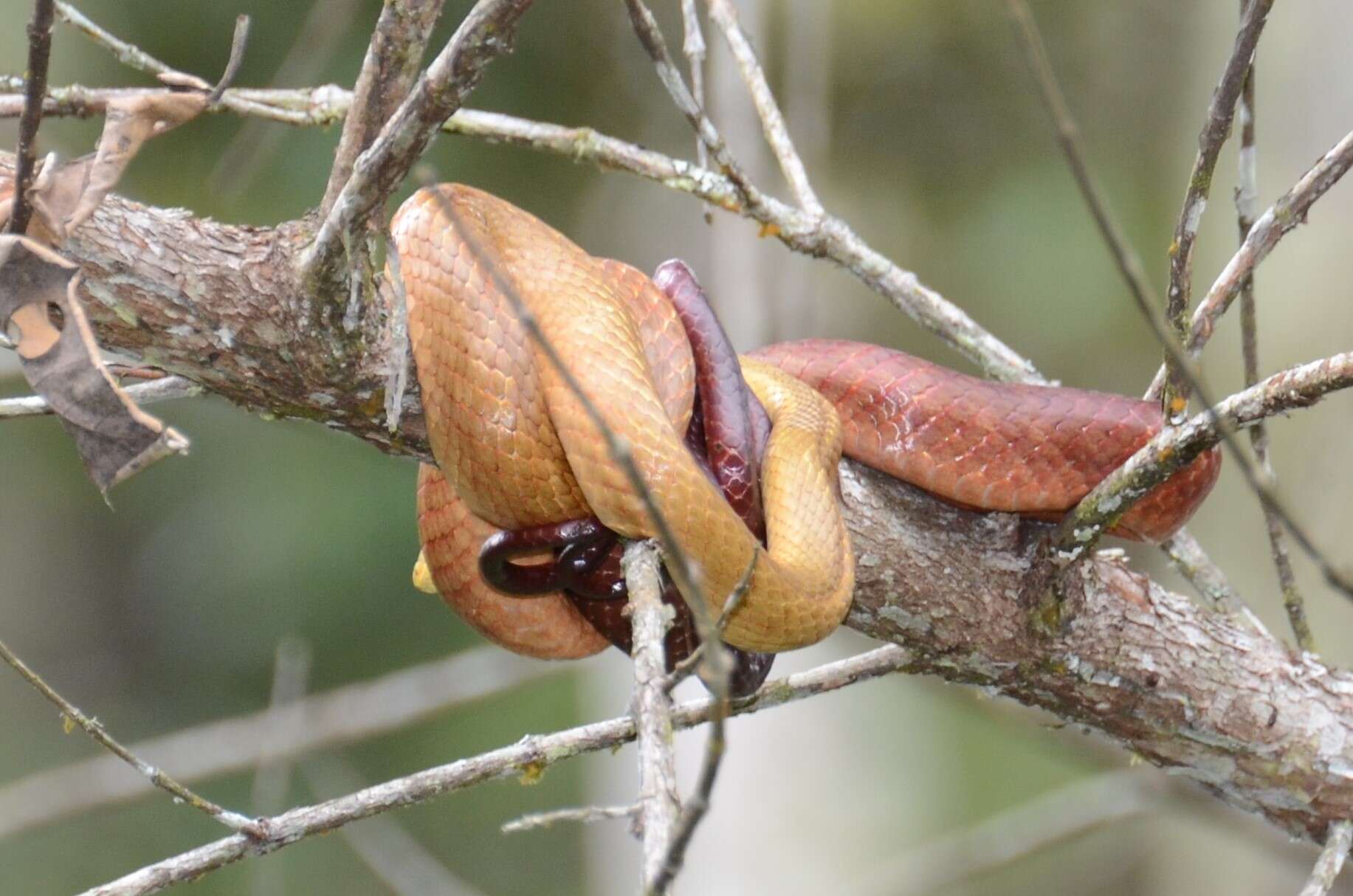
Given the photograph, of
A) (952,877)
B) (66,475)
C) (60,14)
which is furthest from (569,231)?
(60,14)

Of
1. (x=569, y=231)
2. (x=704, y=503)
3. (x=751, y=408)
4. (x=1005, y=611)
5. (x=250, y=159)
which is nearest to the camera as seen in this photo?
(x=704, y=503)

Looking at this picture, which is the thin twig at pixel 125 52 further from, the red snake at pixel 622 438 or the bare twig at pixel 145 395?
the red snake at pixel 622 438

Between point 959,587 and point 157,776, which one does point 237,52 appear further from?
point 959,587

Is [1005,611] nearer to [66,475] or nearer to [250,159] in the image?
[250,159]

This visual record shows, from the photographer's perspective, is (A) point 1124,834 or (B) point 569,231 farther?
(B) point 569,231

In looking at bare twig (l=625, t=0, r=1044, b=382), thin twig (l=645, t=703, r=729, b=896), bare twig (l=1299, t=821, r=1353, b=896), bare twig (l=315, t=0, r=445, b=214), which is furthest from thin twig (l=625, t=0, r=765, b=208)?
bare twig (l=1299, t=821, r=1353, b=896)

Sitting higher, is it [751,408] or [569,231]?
[751,408]
